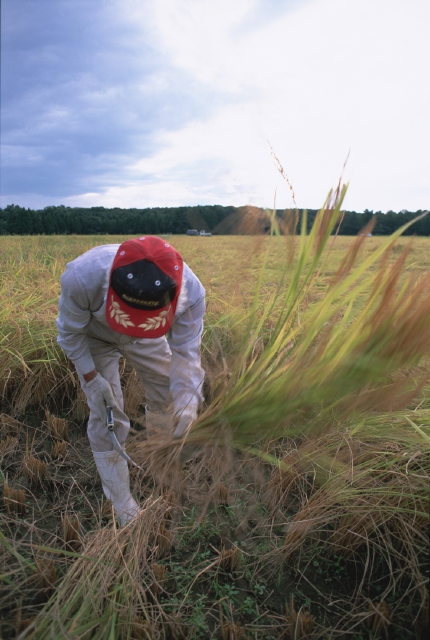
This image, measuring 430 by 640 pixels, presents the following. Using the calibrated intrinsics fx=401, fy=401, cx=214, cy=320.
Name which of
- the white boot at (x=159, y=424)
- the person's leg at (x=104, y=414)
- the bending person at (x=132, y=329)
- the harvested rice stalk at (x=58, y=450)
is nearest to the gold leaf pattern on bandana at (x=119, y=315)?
the bending person at (x=132, y=329)

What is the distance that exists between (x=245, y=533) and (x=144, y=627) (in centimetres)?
67

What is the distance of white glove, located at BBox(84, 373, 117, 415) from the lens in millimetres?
2141

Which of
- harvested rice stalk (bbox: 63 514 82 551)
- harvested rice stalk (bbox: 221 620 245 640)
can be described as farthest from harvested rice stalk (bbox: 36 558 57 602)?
harvested rice stalk (bbox: 221 620 245 640)

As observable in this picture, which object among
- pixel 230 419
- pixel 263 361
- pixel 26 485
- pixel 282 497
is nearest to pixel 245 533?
pixel 282 497

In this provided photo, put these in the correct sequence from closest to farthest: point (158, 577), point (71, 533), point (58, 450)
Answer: point (158, 577)
point (71, 533)
point (58, 450)

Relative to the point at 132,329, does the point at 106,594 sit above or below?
below

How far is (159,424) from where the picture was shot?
137cm

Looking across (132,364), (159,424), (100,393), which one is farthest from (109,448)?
(159,424)

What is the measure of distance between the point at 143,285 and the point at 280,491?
1208mm

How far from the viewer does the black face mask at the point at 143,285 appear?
164 cm

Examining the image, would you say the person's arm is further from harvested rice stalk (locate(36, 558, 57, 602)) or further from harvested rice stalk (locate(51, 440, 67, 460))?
harvested rice stalk (locate(36, 558, 57, 602))

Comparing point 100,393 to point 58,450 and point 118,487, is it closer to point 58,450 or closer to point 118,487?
point 118,487

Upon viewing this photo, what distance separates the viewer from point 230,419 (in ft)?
3.87

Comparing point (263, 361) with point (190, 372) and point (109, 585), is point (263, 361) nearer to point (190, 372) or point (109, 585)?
point (190, 372)
